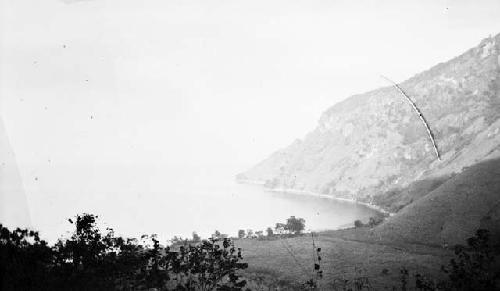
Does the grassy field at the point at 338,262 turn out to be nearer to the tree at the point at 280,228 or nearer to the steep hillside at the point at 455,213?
the steep hillside at the point at 455,213

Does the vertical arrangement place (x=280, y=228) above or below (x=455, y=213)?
below

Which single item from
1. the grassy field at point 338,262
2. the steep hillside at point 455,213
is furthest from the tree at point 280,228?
the grassy field at point 338,262

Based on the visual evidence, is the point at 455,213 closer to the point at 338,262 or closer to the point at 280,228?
the point at 338,262

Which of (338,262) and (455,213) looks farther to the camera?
(455,213)

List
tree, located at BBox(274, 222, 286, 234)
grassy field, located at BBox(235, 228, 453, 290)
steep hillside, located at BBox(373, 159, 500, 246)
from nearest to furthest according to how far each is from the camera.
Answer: grassy field, located at BBox(235, 228, 453, 290) < steep hillside, located at BBox(373, 159, 500, 246) < tree, located at BBox(274, 222, 286, 234)

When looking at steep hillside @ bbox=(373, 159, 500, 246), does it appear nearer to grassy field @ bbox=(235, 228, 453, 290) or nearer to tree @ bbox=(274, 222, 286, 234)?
grassy field @ bbox=(235, 228, 453, 290)

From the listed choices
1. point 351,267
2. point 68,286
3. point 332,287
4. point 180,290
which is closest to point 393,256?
point 351,267

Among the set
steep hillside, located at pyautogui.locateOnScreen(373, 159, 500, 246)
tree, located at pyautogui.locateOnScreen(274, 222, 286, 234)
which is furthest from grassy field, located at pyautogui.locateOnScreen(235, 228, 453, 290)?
tree, located at pyautogui.locateOnScreen(274, 222, 286, 234)

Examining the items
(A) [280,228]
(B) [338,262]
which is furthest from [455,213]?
(A) [280,228]
